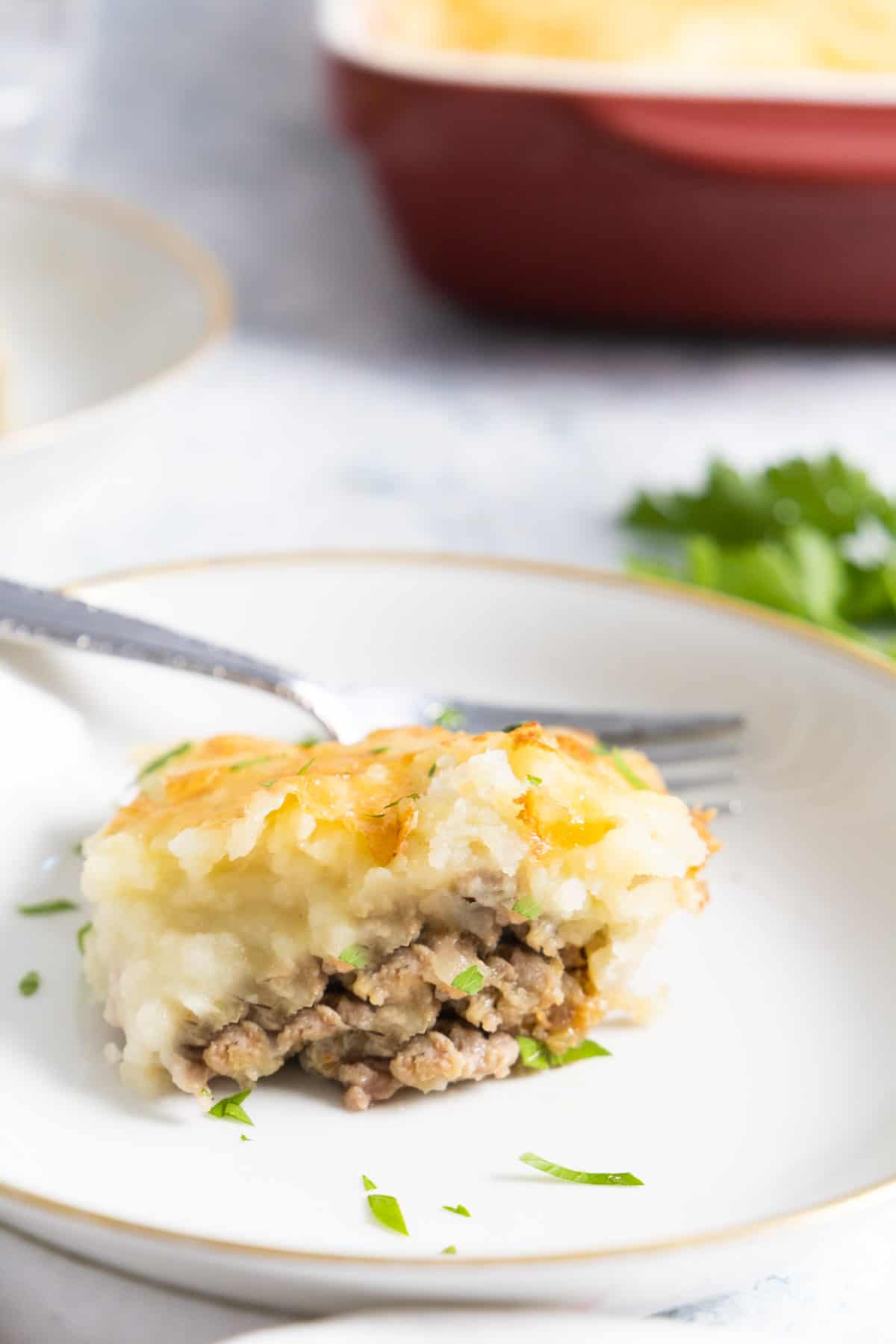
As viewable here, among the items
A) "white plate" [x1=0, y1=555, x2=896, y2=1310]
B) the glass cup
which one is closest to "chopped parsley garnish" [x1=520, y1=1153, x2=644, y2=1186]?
"white plate" [x1=0, y1=555, x2=896, y2=1310]

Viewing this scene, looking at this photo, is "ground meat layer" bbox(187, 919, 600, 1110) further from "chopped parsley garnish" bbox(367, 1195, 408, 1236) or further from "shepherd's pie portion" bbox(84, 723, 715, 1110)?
"chopped parsley garnish" bbox(367, 1195, 408, 1236)

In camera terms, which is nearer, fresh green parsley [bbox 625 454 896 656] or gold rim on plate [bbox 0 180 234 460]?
fresh green parsley [bbox 625 454 896 656]

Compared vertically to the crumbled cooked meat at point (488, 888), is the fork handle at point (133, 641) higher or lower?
lower

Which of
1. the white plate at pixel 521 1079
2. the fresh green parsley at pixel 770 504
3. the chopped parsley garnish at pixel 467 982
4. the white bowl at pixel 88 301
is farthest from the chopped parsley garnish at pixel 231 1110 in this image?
the fresh green parsley at pixel 770 504

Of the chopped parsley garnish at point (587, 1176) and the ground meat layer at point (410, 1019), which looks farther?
the ground meat layer at point (410, 1019)

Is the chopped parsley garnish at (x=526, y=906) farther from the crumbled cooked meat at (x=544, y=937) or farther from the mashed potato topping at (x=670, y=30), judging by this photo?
the mashed potato topping at (x=670, y=30)
